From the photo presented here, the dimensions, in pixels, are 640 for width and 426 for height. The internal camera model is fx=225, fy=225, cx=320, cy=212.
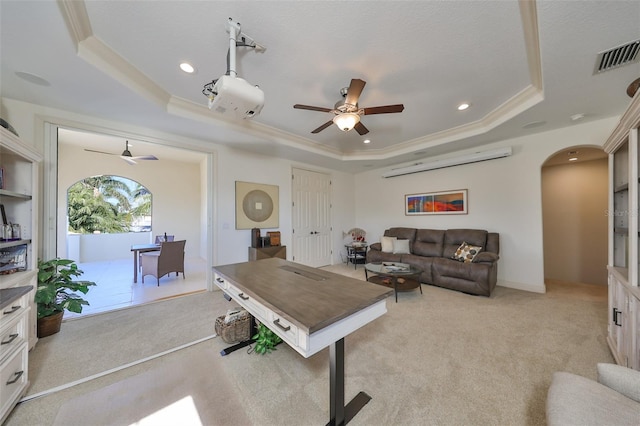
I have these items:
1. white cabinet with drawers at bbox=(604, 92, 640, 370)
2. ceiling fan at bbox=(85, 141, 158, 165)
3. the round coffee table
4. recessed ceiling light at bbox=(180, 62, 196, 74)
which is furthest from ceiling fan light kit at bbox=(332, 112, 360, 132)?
ceiling fan at bbox=(85, 141, 158, 165)

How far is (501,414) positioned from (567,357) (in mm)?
1137

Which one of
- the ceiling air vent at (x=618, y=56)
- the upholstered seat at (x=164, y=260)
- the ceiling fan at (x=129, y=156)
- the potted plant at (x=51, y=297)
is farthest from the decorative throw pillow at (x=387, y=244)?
the ceiling fan at (x=129, y=156)

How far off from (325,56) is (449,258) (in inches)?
151

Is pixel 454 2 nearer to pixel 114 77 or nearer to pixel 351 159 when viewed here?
pixel 114 77

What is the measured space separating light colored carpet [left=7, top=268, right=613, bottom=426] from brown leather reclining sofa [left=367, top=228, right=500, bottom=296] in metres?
0.59

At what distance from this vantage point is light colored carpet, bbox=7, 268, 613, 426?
1454mm

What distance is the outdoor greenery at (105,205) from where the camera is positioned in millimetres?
6352

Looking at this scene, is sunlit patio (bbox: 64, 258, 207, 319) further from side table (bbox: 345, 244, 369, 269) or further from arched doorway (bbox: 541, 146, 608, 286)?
arched doorway (bbox: 541, 146, 608, 286)

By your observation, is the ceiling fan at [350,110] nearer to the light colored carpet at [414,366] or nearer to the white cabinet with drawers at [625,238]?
the white cabinet with drawers at [625,238]

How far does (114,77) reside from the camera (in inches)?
Result: 82.0

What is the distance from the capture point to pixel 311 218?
5.48 m

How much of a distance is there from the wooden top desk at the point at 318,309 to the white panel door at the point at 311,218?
3.33 m

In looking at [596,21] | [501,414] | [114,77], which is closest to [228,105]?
[114,77]

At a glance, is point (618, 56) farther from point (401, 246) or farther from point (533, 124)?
point (401, 246)
